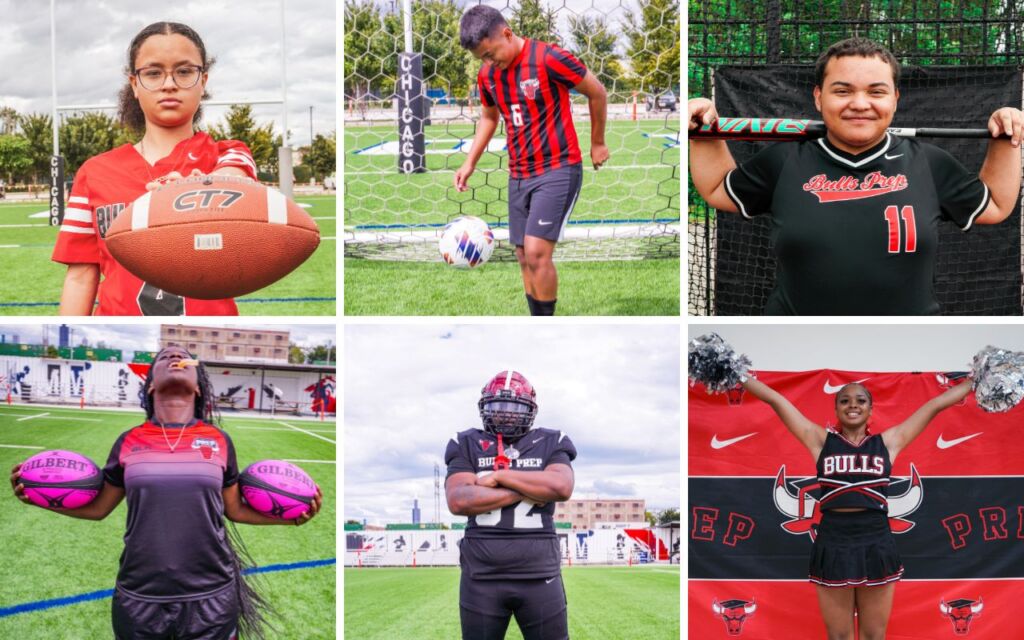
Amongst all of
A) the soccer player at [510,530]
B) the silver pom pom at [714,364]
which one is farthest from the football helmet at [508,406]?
the silver pom pom at [714,364]

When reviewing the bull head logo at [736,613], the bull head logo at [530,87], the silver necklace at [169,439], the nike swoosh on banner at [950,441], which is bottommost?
the bull head logo at [736,613]

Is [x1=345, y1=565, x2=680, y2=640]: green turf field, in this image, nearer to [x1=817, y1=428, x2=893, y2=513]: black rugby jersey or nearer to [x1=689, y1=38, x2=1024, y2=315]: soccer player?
[x1=817, y1=428, x2=893, y2=513]: black rugby jersey

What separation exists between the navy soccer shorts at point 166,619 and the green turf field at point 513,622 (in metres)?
1.47

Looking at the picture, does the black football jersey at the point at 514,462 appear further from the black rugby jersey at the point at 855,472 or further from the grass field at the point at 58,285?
the grass field at the point at 58,285

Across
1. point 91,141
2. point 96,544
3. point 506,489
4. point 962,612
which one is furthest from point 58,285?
point 962,612

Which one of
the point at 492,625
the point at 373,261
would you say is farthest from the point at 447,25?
the point at 492,625

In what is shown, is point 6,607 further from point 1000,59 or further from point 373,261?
point 1000,59

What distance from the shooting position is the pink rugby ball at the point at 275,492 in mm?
3018

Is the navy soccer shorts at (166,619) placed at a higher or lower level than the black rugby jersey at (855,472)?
lower

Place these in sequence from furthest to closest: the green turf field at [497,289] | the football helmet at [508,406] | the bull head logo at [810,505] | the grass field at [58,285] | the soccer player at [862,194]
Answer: the grass field at [58,285] < the green turf field at [497,289] < the bull head logo at [810,505] < the football helmet at [508,406] < the soccer player at [862,194]

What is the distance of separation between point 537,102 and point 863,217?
1457 mm

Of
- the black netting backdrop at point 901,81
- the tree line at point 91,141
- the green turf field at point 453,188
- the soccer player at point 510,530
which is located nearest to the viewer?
the soccer player at point 510,530

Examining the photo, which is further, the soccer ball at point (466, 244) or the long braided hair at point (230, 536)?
the soccer ball at point (466, 244)

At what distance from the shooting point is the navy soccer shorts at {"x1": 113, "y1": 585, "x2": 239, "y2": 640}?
9.49 feet
